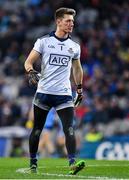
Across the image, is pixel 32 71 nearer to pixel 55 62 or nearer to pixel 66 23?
pixel 55 62

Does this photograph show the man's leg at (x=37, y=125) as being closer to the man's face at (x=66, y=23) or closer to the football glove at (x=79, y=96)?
the football glove at (x=79, y=96)

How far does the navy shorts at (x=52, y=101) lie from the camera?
12.1 metres

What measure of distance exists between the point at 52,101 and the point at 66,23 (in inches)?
47.8

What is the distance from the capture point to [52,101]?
12219mm

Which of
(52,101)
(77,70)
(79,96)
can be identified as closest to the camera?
(52,101)

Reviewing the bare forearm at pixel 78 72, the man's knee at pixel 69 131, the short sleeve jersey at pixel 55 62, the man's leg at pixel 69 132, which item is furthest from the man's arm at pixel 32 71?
the man's knee at pixel 69 131

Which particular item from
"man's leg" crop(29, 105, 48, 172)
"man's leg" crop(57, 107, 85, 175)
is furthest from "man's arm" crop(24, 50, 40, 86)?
"man's leg" crop(57, 107, 85, 175)

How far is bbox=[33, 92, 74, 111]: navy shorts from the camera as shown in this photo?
12.1 meters

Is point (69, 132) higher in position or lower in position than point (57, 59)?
lower

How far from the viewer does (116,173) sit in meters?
12.2

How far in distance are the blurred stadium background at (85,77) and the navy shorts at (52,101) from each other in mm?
8521

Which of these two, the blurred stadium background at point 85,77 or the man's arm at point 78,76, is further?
the blurred stadium background at point 85,77

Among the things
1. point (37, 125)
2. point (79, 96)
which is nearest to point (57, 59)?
point (79, 96)

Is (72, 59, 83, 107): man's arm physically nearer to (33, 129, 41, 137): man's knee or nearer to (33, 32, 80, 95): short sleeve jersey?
(33, 32, 80, 95): short sleeve jersey
